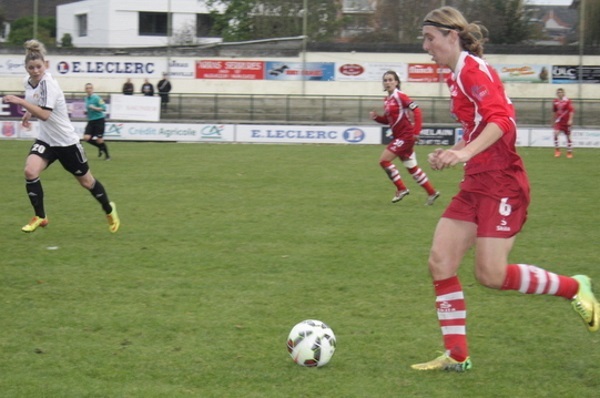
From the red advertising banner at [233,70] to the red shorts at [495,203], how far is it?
3345 centimetres

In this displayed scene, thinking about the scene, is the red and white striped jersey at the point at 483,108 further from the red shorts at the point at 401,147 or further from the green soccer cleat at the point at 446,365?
the red shorts at the point at 401,147

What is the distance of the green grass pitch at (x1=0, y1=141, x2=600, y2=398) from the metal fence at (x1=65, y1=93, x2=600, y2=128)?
20046 millimetres

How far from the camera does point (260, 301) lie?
6.53 m

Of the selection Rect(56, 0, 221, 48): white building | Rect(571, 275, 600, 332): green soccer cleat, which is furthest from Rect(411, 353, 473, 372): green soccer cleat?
Rect(56, 0, 221, 48): white building

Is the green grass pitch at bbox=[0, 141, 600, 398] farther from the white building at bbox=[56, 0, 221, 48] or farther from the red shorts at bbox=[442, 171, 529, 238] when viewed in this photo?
the white building at bbox=[56, 0, 221, 48]

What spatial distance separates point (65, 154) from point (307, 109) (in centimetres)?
2559

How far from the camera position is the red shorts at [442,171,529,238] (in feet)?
15.1

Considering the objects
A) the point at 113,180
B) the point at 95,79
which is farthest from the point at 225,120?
the point at 113,180

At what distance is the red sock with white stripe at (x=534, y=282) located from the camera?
4.74 m

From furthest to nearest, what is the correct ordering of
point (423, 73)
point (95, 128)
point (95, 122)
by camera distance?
1. point (423, 73)
2. point (95, 128)
3. point (95, 122)

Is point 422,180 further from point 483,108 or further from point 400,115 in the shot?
point 483,108

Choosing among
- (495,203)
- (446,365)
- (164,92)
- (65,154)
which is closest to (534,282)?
(495,203)

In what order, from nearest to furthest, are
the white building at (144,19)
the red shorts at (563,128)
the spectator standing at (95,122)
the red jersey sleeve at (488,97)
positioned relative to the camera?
the red jersey sleeve at (488,97) → the spectator standing at (95,122) → the red shorts at (563,128) → the white building at (144,19)

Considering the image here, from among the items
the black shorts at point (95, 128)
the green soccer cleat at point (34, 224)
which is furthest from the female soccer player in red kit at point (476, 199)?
the black shorts at point (95, 128)
